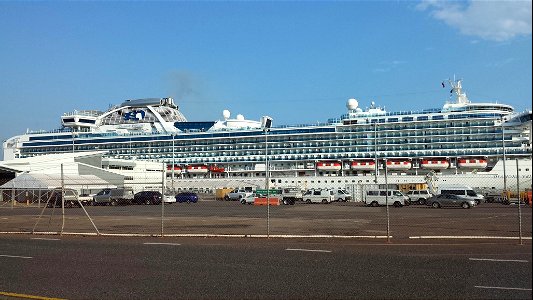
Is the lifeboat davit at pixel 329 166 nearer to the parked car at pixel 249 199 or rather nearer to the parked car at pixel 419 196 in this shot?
the parked car at pixel 249 199

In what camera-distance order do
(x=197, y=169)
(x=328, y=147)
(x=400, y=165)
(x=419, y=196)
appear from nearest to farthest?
1. (x=419, y=196)
2. (x=400, y=165)
3. (x=328, y=147)
4. (x=197, y=169)

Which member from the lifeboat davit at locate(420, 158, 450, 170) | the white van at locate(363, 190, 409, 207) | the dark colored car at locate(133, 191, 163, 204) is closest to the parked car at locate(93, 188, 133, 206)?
the dark colored car at locate(133, 191, 163, 204)

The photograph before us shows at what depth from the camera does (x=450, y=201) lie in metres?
39.4

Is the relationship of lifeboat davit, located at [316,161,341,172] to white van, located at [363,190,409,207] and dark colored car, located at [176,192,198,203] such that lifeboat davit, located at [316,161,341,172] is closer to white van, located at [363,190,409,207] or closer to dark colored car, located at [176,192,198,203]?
dark colored car, located at [176,192,198,203]

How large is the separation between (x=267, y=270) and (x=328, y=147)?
72941mm

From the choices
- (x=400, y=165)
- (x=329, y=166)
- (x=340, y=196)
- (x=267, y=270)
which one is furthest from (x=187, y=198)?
(x=267, y=270)

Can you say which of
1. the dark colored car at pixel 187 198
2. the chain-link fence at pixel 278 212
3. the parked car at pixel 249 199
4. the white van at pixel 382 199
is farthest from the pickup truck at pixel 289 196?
the dark colored car at pixel 187 198

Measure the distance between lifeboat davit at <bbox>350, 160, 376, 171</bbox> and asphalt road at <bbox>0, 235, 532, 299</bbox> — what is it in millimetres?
61897

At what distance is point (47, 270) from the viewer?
10758 millimetres

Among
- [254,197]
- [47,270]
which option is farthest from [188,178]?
[47,270]

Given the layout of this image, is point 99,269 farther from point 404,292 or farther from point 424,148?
point 424,148

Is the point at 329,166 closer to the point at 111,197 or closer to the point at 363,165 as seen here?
the point at 363,165

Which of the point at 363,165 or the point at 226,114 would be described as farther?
the point at 226,114

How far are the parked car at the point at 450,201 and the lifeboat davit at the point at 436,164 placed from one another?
32.9 m
